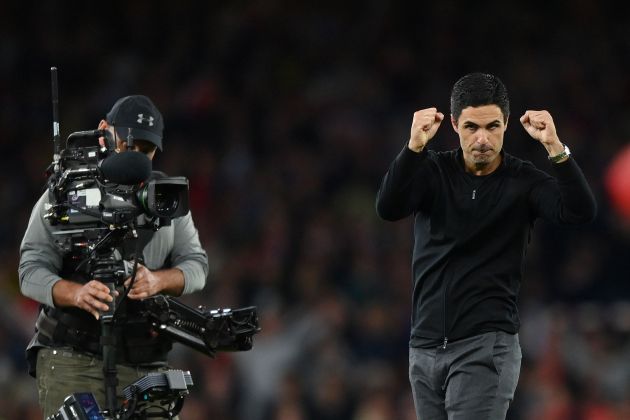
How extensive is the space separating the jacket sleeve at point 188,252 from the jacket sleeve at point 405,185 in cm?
113

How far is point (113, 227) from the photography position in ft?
15.4

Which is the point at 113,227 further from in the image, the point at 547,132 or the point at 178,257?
the point at 547,132

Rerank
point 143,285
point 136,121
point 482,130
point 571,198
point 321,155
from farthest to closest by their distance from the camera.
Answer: point 321,155, point 136,121, point 143,285, point 482,130, point 571,198

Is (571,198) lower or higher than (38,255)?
higher

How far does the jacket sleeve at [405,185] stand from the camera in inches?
A: 171

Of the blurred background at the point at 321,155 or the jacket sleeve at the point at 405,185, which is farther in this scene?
the blurred background at the point at 321,155

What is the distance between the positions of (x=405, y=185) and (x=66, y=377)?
1622 millimetres

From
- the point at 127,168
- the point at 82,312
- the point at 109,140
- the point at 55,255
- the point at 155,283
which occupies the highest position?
the point at 109,140

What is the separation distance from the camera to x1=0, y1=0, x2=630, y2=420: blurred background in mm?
8250

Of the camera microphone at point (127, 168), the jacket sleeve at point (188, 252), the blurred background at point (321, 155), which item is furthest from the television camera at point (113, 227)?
the blurred background at point (321, 155)

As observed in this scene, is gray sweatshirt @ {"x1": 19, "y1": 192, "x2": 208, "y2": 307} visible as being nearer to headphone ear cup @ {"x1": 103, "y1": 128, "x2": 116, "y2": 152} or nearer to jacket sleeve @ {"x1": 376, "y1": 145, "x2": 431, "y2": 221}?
headphone ear cup @ {"x1": 103, "y1": 128, "x2": 116, "y2": 152}

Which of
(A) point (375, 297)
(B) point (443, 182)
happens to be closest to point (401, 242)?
(A) point (375, 297)

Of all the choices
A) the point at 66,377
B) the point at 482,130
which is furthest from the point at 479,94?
the point at 66,377

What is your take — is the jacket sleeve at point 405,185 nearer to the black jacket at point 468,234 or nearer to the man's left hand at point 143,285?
the black jacket at point 468,234
